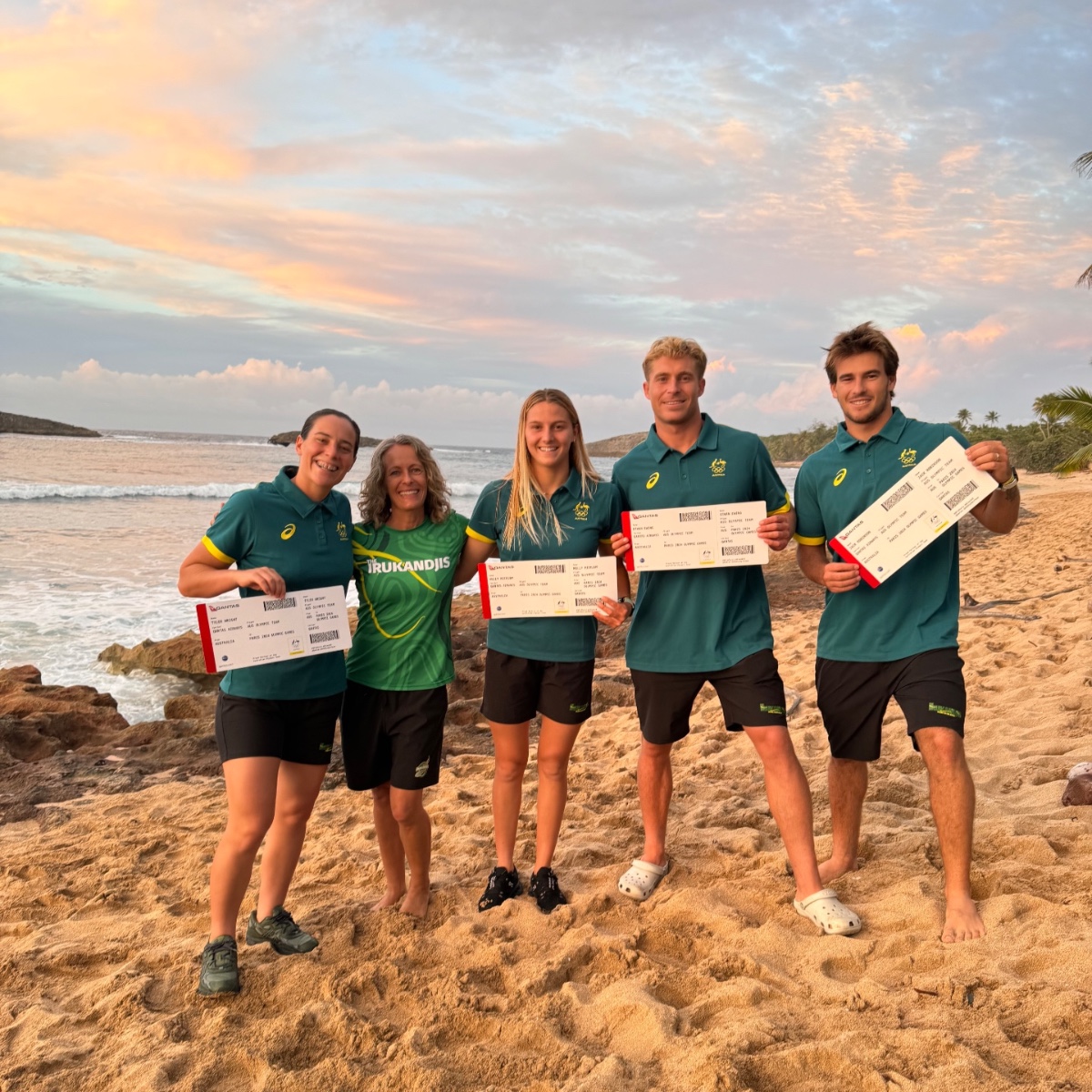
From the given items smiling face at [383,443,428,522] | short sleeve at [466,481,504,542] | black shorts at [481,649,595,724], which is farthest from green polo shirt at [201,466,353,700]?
black shorts at [481,649,595,724]

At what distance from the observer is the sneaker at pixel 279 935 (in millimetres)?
3508

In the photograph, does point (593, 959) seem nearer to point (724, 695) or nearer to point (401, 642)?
point (724, 695)

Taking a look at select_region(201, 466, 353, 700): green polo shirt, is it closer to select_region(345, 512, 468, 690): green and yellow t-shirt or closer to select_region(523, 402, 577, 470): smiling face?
select_region(345, 512, 468, 690): green and yellow t-shirt

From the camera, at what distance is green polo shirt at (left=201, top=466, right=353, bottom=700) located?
3361 millimetres

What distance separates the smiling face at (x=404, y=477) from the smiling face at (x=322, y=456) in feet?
0.65

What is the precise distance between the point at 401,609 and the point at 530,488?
762 mm

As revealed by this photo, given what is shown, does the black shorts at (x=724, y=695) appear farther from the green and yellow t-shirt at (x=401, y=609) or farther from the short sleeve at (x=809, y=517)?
the green and yellow t-shirt at (x=401, y=609)

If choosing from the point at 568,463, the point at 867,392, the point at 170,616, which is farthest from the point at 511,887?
the point at 170,616

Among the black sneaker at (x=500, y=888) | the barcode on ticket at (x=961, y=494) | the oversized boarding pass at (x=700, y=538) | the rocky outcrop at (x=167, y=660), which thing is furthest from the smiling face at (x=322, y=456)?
the rocky outcrop at (x=167, y=660)

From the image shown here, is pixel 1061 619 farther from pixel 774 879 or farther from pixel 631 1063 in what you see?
pixel 631 1063

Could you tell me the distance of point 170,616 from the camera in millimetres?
11641

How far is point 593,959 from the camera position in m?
3.38

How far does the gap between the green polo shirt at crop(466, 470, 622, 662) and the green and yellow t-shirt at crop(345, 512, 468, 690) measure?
9.2 inches

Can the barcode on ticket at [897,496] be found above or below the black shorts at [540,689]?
above
